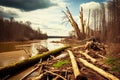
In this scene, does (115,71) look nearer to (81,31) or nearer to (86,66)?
(86,66)

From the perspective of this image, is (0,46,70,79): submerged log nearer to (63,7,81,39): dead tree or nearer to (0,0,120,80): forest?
(0,0,120,80): forest

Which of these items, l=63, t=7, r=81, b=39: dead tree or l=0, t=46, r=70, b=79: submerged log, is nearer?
l=0, t=46, r=70, b=79: submerged log

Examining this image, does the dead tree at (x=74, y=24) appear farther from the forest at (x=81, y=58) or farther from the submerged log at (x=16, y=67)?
the submerged log at (x=16, y=67)

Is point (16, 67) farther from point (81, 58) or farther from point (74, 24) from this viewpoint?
point (74, 24)

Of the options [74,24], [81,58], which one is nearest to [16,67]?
[81,58]

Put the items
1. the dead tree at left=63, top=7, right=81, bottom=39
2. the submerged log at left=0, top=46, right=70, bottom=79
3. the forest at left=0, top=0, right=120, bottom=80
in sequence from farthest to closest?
1. the dead tree at left=63, top=7, right=81, bottom=39
2. the submerged log at left=0, top=46, right=70, bottom=79
3. the forest at left=0, top=0, right=120, bottom=80

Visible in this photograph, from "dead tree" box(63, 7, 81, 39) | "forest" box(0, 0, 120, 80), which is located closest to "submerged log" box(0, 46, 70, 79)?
"forest" box(0, 0, 120, 80)

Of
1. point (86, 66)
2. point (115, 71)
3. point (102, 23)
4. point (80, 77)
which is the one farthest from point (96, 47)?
point (102, 23)

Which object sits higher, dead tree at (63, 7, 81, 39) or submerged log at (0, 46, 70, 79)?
dead tree at (63, 7, 81, 39)

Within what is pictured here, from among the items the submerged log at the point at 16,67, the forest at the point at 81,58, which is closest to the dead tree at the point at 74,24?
the forest at the point at 81,58

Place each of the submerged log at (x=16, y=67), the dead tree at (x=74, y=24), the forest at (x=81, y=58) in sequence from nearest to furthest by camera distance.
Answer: the forest at (x=81, y=58) → the submerged log at (x=16, y=67) → the dead tree at (x=74, y=24)

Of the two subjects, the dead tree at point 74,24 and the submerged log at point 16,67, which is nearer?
the submerged log at point 16,67

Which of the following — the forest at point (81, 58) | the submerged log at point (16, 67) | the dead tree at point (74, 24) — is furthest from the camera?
the dead tree at point (74, 24)

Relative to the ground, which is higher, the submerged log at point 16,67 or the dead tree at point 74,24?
the dead tree at point 74,24
